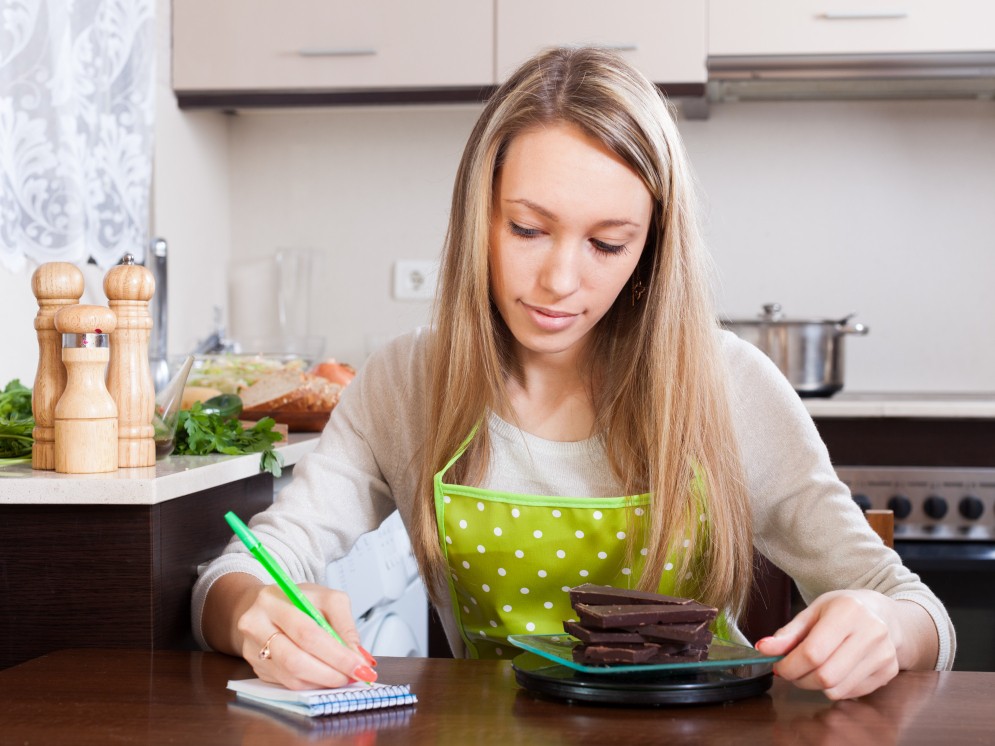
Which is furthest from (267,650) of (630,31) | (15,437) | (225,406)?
(630,31)

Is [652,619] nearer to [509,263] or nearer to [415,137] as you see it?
[509,263]

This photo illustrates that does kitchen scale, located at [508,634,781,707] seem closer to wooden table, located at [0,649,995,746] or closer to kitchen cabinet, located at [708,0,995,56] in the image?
wooden table, located at [0,649,995,746]

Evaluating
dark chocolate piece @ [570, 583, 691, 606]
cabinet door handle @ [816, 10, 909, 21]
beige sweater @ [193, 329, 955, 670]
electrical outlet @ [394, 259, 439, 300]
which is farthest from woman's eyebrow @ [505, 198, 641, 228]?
electrical outlet @ [394, 259, 439, 300]

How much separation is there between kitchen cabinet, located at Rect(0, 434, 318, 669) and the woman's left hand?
0.65 m

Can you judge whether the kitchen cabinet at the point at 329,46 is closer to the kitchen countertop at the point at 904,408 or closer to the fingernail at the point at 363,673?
the kitchen countertop at the point at 904,408

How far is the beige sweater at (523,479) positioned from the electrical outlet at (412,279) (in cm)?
146

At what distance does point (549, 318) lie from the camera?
3.62 ft

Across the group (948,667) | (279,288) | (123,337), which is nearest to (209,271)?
(279,288)

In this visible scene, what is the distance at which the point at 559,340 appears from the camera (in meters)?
1.12

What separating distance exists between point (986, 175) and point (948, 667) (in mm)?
1919

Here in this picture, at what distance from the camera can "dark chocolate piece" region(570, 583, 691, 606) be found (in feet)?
2.61

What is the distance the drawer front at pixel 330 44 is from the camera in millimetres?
2436

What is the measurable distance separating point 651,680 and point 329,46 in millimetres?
1966

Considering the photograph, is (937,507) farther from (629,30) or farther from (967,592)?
(629,30)
